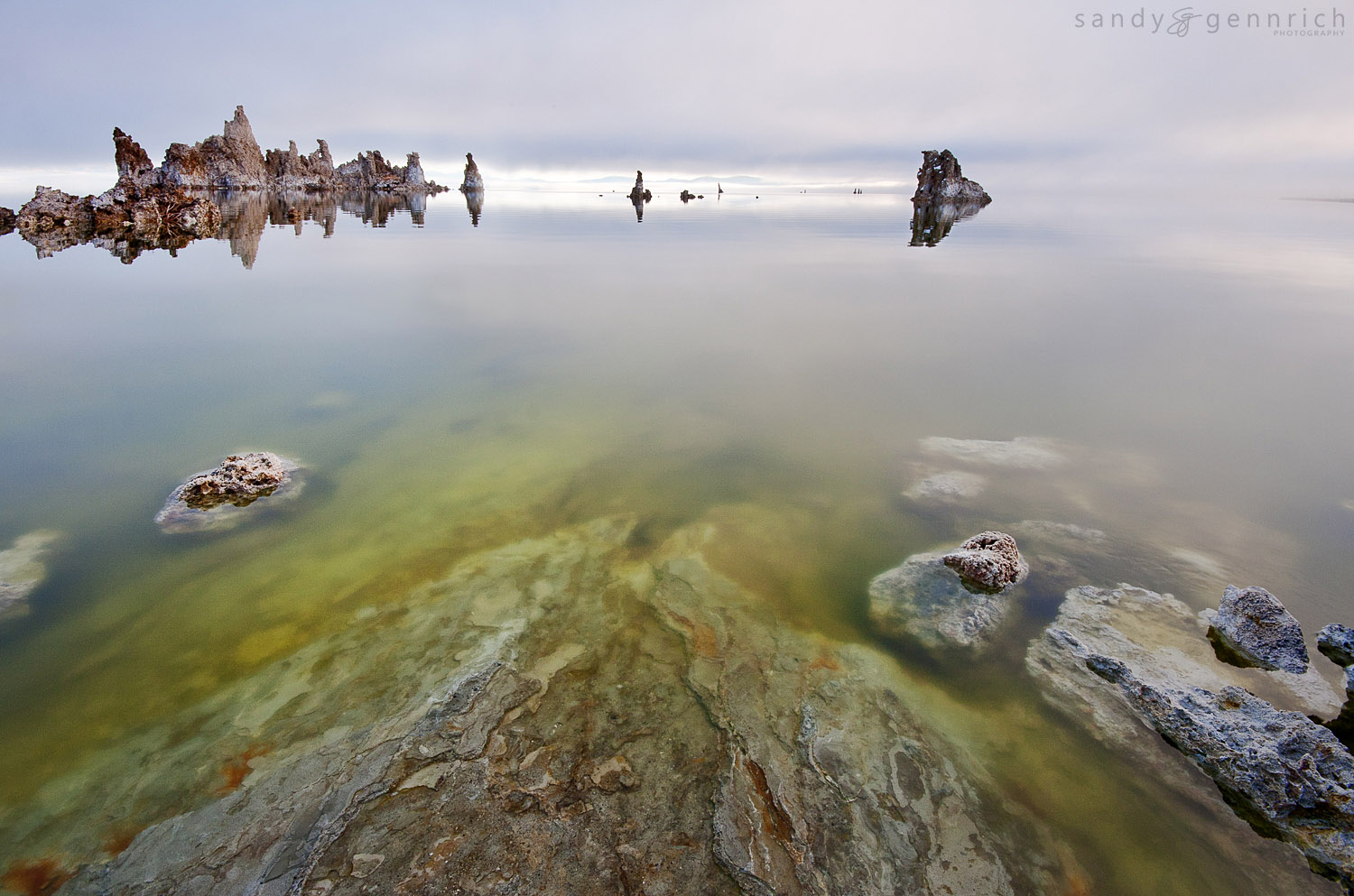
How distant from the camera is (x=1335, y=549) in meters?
6.16

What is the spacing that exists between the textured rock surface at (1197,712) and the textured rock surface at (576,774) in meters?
1.18

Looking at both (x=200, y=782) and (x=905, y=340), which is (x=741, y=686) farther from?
(x=905, y=340)

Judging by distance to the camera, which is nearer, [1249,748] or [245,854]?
[245,854]

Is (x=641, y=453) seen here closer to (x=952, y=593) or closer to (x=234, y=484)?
(x=952, y=593)

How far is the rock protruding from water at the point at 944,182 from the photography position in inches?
3524

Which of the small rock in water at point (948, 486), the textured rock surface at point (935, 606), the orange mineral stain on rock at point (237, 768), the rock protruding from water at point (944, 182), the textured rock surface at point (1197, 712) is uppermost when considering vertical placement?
the rock protruding from water at point (944, 182)

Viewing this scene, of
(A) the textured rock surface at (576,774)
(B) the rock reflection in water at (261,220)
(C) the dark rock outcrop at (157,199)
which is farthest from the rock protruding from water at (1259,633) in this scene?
(C) the dark rock outcrop at (157,199)

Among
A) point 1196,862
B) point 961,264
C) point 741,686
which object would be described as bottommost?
point 1196,862

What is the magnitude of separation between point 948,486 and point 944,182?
10157 cm

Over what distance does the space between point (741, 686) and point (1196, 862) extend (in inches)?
105

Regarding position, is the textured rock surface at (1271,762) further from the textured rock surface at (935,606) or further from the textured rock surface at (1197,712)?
the textured rock surface at (935,606)

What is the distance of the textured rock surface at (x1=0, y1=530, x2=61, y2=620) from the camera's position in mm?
4930

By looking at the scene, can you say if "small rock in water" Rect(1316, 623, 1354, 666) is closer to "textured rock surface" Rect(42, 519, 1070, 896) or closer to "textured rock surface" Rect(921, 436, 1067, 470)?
"textured rock surface" Rect(42, 519, 1070, 896)

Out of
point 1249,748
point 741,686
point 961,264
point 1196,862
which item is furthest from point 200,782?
point 961,264
